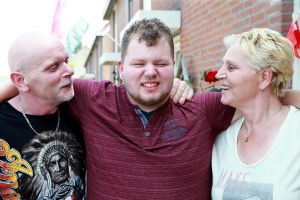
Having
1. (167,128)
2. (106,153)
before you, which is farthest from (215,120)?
(106,153)

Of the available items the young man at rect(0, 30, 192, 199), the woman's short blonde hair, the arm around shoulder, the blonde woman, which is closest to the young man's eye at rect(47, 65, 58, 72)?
the young man at rect(0, 30, 192, 199)

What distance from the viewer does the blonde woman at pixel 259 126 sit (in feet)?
6.10

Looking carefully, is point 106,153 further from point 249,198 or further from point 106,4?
point 106,4

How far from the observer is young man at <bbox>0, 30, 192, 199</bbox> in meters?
2.04

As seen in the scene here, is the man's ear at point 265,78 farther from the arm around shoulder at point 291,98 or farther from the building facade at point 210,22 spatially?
the building facade at point 210,22

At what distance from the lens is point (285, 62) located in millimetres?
1988

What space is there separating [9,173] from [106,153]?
545 millimetres

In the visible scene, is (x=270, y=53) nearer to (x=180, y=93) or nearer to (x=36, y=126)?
(x=180, y=93)

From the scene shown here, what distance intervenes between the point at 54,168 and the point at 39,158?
0.11 metres

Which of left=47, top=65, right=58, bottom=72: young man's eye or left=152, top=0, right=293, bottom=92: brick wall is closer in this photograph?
left=47, top=65, right=58, bottom=72: young man's eye

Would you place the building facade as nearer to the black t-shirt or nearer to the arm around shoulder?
the arm around shoulder

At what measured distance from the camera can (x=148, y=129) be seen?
2.12 meters

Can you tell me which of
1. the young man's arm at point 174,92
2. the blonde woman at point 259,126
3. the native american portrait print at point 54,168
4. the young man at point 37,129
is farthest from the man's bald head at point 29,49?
the blonde woman at point 259,126

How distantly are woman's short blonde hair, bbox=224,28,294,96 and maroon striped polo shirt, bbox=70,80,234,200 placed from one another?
14.6 inches
